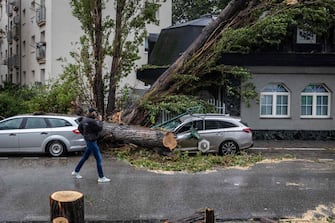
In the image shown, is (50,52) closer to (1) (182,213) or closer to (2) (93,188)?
(2) (93,188)

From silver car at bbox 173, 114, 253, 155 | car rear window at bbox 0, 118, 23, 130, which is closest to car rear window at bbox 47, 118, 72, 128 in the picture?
car rear window at bbox 0, 118, 23, 130

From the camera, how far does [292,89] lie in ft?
66.9

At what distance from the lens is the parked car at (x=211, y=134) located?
15172mm

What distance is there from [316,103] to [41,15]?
18.7 metres

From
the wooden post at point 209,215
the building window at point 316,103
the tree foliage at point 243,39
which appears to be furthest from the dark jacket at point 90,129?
the building window at point 316,103

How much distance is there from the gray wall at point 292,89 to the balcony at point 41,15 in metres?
15.5

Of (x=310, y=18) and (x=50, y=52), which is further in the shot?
(x=50, y=52)

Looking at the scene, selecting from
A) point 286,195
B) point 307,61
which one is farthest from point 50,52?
point 286,195

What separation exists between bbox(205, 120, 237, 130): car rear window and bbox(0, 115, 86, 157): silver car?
168 inches

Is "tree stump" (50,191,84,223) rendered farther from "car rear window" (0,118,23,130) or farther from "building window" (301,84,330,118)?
"building window" (301,84,330,118)

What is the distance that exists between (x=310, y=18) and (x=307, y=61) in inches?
75.0

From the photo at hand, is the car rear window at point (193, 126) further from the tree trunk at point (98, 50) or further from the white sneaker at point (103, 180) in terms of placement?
the white sneaker at point (103, 180)

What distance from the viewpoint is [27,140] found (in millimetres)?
14875

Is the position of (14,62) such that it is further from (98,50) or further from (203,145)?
(203,145)
